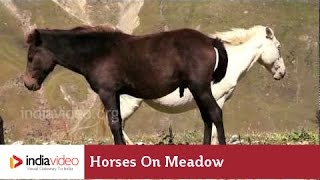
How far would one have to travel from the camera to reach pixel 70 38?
8.39 metres

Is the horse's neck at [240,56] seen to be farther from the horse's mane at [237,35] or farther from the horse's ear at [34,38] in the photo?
the horse's ear at [34,38]

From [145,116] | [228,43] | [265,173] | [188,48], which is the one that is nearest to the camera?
[265,173]

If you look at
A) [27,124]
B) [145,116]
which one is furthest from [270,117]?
[27,124]

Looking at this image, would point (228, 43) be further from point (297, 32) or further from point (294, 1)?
point (297, 32)

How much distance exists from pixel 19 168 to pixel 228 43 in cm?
401

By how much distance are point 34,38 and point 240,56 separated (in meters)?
3.56

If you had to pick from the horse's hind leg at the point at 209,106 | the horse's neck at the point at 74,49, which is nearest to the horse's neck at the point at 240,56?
the horse's hind leg at the point at 209,106

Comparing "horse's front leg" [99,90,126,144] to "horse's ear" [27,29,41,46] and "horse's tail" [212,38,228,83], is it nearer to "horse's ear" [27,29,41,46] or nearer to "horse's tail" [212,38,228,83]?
"horse's ear" [27,29,41,46]

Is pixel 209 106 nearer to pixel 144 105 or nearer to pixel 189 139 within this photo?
pixel 189 139

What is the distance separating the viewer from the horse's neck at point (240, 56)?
9906mm

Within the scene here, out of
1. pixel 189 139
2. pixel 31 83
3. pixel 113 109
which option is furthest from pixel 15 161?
pixel 189 139

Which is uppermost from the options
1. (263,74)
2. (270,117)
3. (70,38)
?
(70,38)

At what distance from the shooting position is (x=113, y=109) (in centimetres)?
805

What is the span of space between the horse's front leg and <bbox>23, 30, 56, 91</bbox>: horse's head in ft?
3.00
